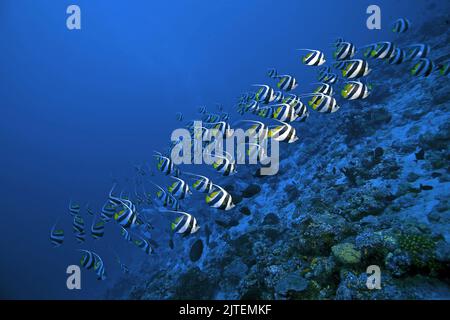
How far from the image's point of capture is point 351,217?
227 inches

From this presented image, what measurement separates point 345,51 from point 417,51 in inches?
58.1

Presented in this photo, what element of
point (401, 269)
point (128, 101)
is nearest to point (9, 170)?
point (128, 101)

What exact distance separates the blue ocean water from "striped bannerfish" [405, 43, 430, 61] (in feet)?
80.9

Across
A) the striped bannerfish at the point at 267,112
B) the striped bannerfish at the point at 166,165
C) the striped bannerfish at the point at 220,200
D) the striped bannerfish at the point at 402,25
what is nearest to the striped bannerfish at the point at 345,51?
the striped bannerfish at the point at 267,112

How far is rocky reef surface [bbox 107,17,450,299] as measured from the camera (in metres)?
4.03

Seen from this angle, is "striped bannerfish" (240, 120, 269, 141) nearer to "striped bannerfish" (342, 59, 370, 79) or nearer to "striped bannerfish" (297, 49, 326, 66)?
"striped bannerfish" (342, 59, 370, 79)

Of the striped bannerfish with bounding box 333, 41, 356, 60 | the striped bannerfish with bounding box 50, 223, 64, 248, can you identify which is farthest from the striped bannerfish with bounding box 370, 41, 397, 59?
the striped bannerfish with bounding box 50, 223, 64, 248

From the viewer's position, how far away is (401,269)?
383cm

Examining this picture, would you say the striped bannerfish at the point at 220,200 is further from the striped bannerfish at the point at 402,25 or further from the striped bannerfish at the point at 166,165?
the striped bannerfish at the point at 402,25

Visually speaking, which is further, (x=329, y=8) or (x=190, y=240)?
(x=329, y=8)

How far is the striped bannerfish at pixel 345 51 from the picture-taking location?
5.69 m

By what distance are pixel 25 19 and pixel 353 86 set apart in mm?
123530
